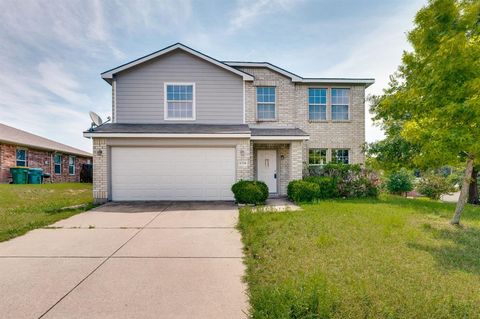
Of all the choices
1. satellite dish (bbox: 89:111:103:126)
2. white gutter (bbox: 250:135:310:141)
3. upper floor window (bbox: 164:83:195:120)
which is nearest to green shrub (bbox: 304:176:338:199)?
white gutter (bbox: 250:135:310:141)

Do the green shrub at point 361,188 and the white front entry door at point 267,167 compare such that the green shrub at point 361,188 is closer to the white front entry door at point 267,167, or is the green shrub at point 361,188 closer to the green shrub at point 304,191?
the green shrub at point 304,191

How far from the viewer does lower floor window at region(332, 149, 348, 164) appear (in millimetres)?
13422

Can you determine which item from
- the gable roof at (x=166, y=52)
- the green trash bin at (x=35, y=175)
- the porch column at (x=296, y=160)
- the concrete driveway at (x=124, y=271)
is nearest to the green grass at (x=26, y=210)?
the concrete driveway at (x=124, y=271)

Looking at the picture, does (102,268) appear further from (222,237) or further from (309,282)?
(309,282)

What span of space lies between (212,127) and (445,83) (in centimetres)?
855

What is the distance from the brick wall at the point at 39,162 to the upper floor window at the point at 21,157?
250 mm

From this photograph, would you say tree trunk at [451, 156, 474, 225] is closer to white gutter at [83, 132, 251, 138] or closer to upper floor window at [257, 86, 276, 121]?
white gutter at [83, 132, 251, 138]

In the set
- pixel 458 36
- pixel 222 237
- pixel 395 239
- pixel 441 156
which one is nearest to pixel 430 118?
pixel 441 156

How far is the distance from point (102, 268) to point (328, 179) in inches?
380

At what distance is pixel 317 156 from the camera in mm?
13391

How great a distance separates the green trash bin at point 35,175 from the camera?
1788 centimetres

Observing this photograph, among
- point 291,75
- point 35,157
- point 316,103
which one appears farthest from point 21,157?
point 316,103

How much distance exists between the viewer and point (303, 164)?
1266cm

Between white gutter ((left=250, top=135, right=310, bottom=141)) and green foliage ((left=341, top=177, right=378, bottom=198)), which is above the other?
white gutter ((left=250, top=135, right=310, bottom=141))
